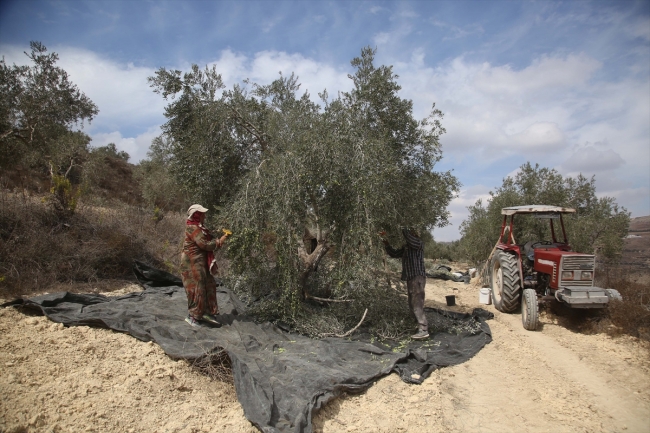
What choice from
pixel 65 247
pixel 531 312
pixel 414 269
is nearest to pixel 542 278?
pixel 531 312

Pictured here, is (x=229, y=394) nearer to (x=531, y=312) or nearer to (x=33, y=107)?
(x=531, y=312)

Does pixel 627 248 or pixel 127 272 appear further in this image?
pixel 627 248

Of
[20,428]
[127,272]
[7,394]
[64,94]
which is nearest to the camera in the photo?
[20,428]

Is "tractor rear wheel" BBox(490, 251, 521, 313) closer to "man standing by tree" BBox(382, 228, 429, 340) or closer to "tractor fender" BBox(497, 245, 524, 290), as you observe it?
"tractor fender" BBox(497, 245, 524, 290)

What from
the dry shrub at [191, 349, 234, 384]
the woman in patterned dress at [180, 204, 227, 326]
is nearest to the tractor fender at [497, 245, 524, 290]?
the woman in patterned dress at [180, 204, 227, 326]

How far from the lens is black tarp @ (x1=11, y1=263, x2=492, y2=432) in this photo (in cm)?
351

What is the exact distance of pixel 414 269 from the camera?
5734 millimetres

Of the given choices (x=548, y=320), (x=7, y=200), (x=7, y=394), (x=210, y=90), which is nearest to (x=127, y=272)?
(x=7, y=200)

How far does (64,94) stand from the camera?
966 centimetres

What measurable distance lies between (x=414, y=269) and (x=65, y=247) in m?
6.45

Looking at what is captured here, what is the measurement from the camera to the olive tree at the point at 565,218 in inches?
437

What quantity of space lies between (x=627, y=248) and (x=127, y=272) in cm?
1447

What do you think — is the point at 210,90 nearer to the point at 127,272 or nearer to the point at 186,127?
the point at 186,127

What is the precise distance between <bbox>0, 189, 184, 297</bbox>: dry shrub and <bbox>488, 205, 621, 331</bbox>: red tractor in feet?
23.7
